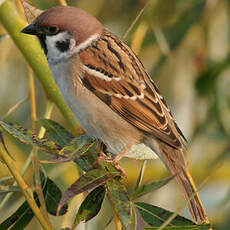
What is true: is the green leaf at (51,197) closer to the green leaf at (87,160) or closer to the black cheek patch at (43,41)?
the green leaf at (87,160)

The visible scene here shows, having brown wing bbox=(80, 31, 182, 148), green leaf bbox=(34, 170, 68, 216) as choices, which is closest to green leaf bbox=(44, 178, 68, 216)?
green leaf bbox=(34, 170, 68, 216)

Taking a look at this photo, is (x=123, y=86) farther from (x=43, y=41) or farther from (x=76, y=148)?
(x=76, y=148)

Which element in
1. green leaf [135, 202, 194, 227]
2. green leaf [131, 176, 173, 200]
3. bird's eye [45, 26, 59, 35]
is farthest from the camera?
bird's eye [45, 26, 59, 35]

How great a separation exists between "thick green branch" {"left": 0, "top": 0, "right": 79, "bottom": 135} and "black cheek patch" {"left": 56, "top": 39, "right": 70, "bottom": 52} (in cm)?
12

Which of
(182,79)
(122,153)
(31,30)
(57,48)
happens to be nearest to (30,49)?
(31,30)

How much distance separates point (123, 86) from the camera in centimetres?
201

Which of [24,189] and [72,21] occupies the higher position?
[72,21]

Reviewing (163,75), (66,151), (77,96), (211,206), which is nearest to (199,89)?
(163,75)

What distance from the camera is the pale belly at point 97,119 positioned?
75.8 inches

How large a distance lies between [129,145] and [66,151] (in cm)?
70

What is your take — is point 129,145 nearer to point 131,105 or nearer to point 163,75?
point 131,105

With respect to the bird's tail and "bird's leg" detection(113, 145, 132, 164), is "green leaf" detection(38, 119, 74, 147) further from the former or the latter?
the bird's tail

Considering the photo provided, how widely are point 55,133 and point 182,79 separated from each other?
1368 millimetres

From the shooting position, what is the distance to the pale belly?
1925 millimetres
